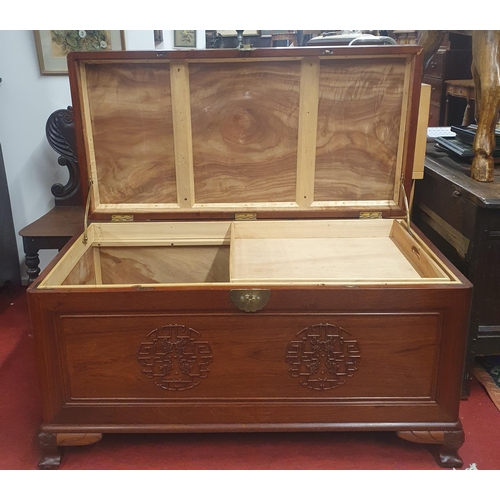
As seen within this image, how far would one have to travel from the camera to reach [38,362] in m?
1.26

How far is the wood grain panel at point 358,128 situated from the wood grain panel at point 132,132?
51cm

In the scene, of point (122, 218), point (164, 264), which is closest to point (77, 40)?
point (122, 218)

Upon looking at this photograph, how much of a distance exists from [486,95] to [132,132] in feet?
3.71

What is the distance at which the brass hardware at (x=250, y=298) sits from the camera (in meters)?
1.22

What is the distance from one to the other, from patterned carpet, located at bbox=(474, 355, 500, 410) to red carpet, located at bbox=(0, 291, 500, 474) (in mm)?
107

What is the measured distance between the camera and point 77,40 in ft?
7.19

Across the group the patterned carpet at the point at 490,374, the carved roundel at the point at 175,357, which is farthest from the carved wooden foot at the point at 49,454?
the patterned carpet at the point at 490,374

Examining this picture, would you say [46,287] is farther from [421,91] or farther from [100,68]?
[421,91]

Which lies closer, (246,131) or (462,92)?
(246,131)

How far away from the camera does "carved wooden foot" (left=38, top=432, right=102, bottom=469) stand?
1.33 meters

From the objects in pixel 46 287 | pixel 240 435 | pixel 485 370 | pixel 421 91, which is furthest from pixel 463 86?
pixel 46 287

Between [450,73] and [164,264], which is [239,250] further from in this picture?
[450,73]

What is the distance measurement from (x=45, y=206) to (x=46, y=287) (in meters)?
1.33

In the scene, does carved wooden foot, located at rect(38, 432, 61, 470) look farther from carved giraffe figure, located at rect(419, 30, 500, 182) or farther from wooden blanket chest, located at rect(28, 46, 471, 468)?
carved giraffe figure, located at rect(419, 30, 500, 182)
